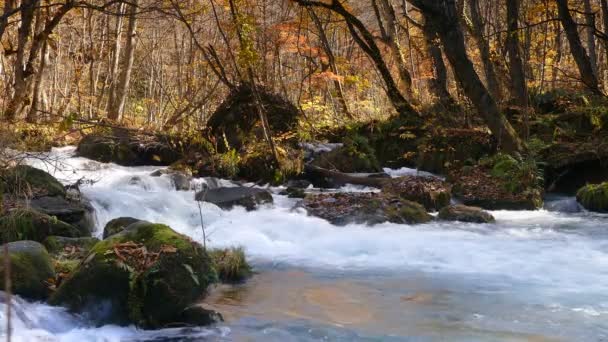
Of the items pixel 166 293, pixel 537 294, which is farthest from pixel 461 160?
pixel 166 293

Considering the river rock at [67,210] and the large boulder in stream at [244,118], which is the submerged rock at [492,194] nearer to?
the large boulder in stream at [244,118]

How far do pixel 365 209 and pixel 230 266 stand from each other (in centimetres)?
440

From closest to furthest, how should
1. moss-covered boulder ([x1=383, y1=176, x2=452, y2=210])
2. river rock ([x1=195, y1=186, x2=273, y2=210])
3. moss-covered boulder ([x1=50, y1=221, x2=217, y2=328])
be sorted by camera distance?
moss-covered boulder ([x1=50, y1=221, x2=217, y2=328]), river rock ([x1=195, y1=186, x2=273, y2=210]), moss-covered boulder ([x1=383, y1=176, x2=452, y2=210])

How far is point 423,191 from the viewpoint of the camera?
1238 centimetres

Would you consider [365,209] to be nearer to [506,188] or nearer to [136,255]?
[506,188]

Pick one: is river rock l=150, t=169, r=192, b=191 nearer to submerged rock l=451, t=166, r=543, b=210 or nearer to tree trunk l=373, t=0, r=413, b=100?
submerged rock l=451, t=166, r=543, b=210

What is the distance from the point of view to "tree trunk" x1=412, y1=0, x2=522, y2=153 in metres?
12.2

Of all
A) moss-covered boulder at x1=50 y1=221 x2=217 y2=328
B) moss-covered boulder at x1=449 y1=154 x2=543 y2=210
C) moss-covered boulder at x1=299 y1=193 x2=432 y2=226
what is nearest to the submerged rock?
moss-covered boulder at x1=449 y1=154 x2=543 y2=210

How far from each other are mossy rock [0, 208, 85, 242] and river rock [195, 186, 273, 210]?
11.8 ft

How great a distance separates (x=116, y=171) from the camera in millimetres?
13906

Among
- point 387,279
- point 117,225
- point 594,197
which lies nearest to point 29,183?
point 117,225

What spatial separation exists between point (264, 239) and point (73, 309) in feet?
15.4

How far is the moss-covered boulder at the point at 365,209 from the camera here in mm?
10609

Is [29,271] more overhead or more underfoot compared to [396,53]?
more underfoot
